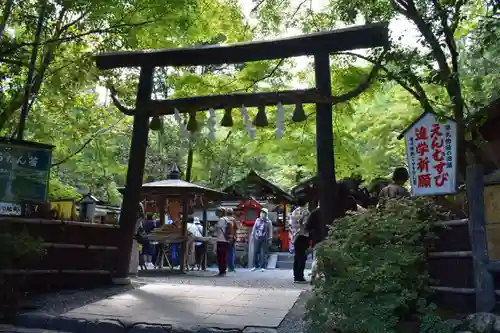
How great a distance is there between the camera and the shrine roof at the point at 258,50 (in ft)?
29.8

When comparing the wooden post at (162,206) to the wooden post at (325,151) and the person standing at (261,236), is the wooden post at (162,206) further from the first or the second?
the wooden post at (325,151)

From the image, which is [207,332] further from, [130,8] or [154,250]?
[154,250]

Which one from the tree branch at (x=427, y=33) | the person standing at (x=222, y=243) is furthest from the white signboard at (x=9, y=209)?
the tree branch at (x=427, y=33)

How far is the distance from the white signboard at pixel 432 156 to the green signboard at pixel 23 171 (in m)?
6.20

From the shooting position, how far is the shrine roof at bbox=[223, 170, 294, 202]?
73.5 ft

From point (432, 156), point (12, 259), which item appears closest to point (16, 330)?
point (12, 259)

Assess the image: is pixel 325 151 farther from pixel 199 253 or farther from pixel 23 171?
pixel 199 253

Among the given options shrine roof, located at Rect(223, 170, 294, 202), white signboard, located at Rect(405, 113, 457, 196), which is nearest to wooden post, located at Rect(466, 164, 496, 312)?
white signboard, located at Rect(405, 113, 457, 196)

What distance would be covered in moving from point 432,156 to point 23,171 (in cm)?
669

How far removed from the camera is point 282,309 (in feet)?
24.4

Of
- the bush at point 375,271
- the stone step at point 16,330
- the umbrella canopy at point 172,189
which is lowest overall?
the stone step at point 16,330

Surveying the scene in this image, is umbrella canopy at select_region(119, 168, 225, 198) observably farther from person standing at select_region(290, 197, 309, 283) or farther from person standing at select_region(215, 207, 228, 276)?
person standing at select_region(290, 197, 309, 283)

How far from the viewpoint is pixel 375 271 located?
529 cm

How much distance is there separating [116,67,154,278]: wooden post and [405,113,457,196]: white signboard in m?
5.61
